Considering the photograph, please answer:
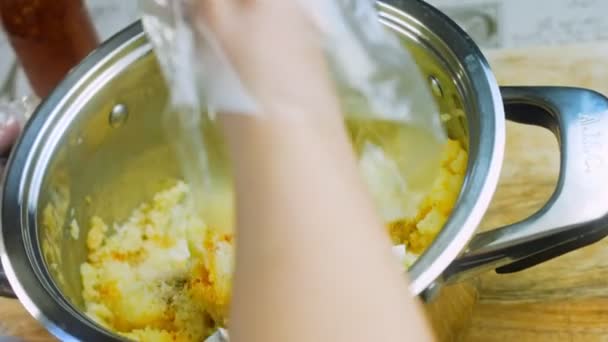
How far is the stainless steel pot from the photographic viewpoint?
425 mm

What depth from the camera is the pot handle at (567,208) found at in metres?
0.43

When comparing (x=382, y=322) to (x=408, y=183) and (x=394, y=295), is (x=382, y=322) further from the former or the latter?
(x=408, y=183)

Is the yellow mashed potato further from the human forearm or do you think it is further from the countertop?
the human forearm

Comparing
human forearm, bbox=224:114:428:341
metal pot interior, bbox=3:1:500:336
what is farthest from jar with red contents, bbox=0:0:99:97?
human forearm, bbox=224:114:428:341

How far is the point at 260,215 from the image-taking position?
0.33 m

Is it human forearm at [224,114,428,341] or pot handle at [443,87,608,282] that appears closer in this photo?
human forearm at [224,114,428,341]

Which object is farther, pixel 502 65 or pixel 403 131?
pixel 502 65

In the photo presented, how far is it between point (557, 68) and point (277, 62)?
380 mm

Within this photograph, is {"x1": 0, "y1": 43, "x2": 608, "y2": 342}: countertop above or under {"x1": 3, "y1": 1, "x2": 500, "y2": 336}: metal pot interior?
under

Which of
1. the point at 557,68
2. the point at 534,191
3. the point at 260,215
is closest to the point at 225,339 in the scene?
the point at 260,215

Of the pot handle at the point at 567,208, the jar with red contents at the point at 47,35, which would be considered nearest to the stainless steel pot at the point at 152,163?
the pot handle at the point at 567,208

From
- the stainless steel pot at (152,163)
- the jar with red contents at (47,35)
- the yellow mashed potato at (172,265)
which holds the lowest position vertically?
the yellow mashed potato at (172,265)

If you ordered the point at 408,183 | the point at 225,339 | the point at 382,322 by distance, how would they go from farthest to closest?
the point at 408,183 → the point at 225,339 → the point at 382,322

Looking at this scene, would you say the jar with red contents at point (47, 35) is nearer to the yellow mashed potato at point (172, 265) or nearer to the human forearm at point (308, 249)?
the yellow mashed potato at point (172, 265)
